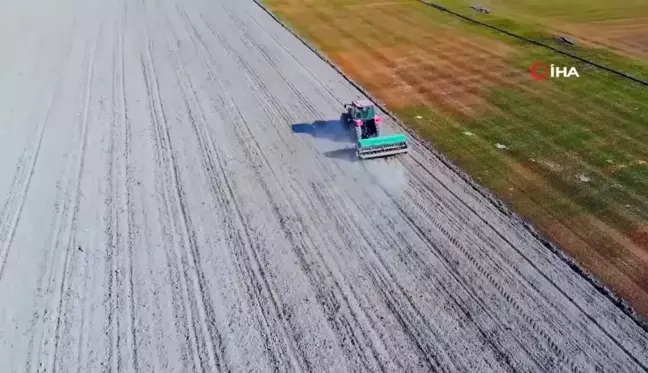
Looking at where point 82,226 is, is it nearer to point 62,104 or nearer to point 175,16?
point 62,104

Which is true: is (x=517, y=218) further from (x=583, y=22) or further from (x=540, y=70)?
(x=583, y=22)

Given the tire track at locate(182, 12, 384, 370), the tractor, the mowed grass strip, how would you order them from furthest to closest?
the mowed grass strip
the tractor
the tire track at locate(182, 12, 384, 370)

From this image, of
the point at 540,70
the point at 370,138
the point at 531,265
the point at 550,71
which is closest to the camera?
the point at 531,265

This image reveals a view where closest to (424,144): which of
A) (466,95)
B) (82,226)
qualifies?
(466,95)

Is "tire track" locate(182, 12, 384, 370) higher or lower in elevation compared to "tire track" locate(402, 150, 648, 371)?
higher

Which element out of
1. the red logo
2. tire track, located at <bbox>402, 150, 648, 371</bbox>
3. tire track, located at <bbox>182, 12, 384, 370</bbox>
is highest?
tire track, located at <bbox>182, 12, 384, 370</bbox>

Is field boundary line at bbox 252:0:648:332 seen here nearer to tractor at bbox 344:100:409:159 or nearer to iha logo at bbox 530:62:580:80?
tractor at bbox 344:100:409:159

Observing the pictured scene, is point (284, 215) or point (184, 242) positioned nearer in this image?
point (184, 242)

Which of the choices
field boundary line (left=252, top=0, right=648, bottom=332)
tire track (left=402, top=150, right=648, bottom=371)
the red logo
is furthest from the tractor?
the red logo

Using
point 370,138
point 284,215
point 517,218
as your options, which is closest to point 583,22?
point 370,138
